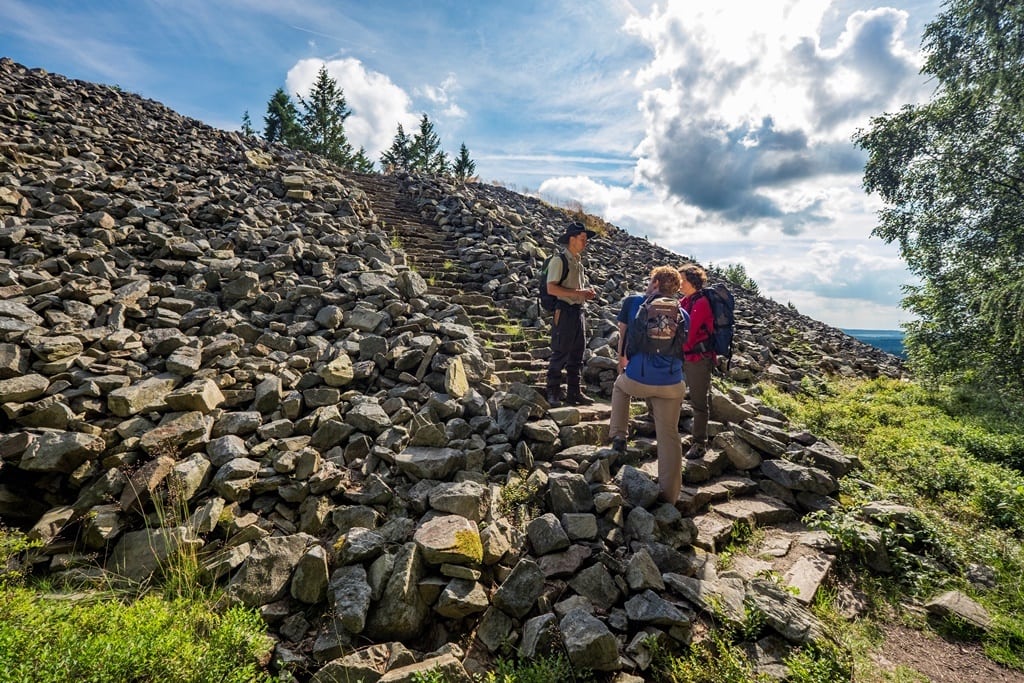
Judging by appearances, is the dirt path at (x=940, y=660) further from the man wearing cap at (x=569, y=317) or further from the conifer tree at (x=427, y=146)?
the conifer tree at (x=427, y=146)

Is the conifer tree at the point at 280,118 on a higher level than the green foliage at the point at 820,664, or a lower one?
higher

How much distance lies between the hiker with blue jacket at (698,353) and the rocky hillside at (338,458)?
1.27 feet

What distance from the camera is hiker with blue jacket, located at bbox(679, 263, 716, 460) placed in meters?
5.73

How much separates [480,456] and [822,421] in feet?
27.3

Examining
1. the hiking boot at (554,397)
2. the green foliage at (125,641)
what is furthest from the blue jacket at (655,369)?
the green foliage at (125,641)

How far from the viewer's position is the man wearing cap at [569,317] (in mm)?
6363

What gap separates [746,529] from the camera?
482 cm

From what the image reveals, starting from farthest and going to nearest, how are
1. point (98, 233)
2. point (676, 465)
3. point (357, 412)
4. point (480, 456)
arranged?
1. point (98, 233)
2. point (357, 412)
3. point (480, 456)
4. point (676, 465)

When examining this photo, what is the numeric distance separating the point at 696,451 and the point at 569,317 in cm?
272

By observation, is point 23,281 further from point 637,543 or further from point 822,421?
point 822,421

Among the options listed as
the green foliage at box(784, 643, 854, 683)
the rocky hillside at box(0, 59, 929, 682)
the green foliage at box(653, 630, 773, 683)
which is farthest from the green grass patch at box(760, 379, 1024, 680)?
the green foliage at box(653, 630, 773, 683)

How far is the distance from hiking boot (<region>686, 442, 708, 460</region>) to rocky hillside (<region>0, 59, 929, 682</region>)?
0.83ft

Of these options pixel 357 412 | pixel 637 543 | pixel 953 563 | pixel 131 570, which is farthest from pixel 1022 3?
pixel 131 570

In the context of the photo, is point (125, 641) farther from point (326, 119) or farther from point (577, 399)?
point (326, 119)
